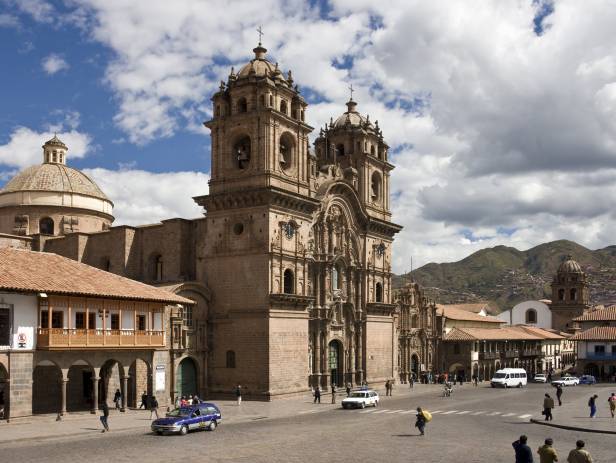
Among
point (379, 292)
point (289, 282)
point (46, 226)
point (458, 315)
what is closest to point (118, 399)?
point (289, 282)

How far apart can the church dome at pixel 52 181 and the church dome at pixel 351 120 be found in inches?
898

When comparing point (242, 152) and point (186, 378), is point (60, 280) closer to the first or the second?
point (186, 378)

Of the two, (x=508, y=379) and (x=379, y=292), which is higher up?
(x=379, y=292)

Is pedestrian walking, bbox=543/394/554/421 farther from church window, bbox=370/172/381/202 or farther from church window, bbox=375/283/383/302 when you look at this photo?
church window, bbox=370/172/381/202

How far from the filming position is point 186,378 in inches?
2046

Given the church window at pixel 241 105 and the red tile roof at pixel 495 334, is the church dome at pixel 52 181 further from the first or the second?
the red tile roof at pixel 495 334

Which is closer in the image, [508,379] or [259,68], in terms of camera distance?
[259,68]

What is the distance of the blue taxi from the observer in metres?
32.6

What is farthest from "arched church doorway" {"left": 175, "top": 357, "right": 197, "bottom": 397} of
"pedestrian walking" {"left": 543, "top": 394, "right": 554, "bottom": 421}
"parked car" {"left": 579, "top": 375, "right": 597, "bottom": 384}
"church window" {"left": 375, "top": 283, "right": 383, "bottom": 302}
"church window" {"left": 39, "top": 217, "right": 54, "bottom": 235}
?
"parked car" {"left": 579, "top": 375, "right": 597, "bottom": 384}

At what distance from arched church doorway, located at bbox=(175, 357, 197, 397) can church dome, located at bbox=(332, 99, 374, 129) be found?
27985mm

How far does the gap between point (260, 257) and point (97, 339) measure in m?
16.0

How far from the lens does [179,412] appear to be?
33.7m

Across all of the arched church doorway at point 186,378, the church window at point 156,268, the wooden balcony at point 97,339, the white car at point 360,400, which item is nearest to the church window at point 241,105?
the church window at point 156,268

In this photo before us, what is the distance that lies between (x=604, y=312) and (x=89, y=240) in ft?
215
